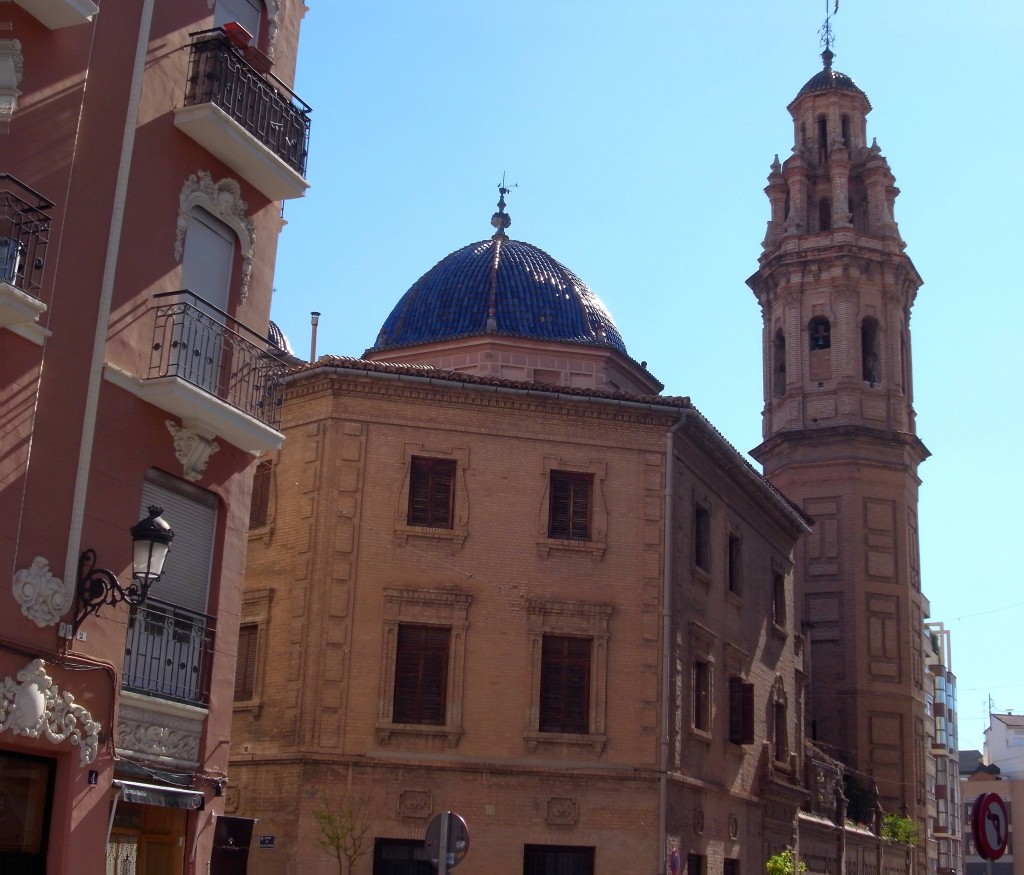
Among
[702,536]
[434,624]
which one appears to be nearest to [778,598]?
[702,536]

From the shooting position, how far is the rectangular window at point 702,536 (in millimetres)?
27062

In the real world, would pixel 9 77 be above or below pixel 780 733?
above

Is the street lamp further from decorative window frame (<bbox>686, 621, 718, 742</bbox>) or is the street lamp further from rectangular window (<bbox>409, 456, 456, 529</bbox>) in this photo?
decorative window frame (<bbox>686, 621, 718, 742</bbox>)

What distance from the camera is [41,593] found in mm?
11820

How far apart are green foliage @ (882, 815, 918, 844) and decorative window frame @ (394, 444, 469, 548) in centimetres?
2165

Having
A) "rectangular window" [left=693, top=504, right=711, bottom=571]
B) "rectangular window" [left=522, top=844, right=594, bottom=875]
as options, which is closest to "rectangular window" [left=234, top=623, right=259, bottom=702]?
"rectangular window" [left=522, top=844, right=594, bottom=875]

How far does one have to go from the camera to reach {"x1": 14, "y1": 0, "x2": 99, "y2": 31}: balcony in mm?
12062

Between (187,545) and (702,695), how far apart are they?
1466cm

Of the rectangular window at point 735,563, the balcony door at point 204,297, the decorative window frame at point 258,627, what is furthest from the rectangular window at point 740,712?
the balcony door at point 204,297

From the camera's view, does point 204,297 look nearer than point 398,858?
Yes

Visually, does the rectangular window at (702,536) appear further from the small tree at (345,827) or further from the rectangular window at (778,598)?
the small tree at (345,827)

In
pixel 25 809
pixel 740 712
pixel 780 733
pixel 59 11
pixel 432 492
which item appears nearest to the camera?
pixel 25 809

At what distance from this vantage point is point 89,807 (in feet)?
40.0

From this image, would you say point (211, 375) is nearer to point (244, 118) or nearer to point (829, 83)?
point (244, 118)
